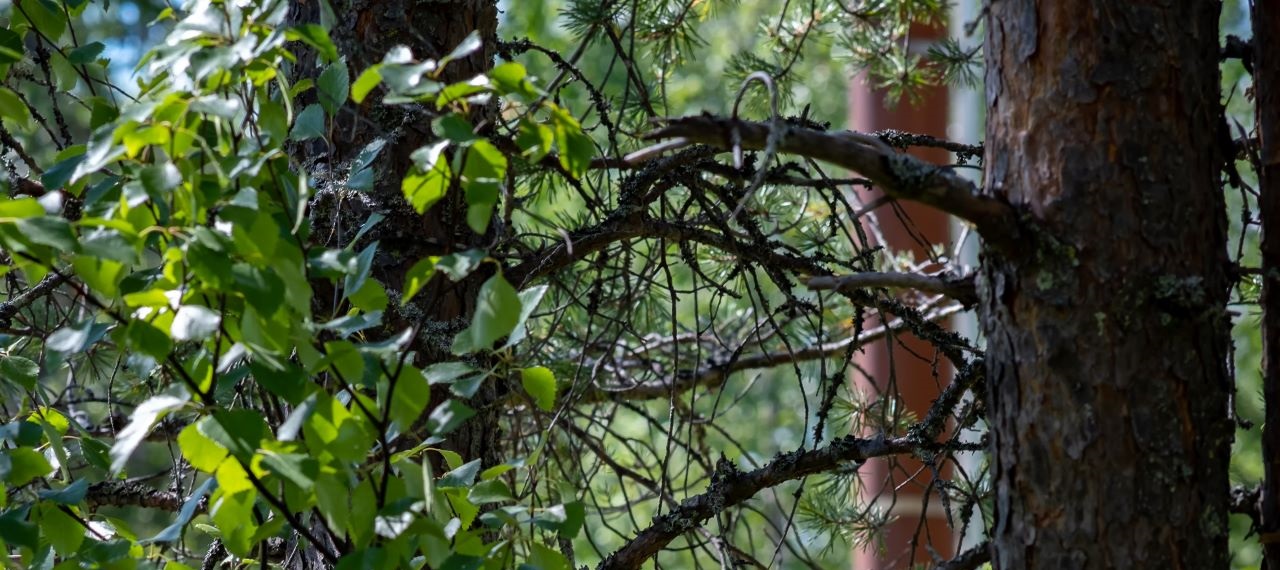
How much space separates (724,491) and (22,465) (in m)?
0.75

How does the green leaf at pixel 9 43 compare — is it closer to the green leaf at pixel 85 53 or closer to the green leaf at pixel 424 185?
the green leaf at pixel 85 53

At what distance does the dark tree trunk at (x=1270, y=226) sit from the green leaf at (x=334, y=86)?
0.95 meters

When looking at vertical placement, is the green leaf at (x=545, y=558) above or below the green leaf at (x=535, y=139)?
below

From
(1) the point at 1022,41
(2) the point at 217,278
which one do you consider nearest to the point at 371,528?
(2) the point at 217,278

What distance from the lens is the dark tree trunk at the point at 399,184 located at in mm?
1582

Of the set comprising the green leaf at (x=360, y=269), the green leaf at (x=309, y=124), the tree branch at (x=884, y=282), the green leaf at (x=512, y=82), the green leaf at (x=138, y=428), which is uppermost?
the green leaf at (x=309, y=124)

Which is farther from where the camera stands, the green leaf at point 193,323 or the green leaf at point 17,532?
the green leaf at point 17,532

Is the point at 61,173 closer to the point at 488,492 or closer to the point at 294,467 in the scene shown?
the point at 294,467

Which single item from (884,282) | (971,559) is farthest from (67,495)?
(971,559)

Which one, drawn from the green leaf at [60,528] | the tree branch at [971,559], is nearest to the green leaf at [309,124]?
the green leaf at [60,528]

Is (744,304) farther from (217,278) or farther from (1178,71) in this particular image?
(217,278)

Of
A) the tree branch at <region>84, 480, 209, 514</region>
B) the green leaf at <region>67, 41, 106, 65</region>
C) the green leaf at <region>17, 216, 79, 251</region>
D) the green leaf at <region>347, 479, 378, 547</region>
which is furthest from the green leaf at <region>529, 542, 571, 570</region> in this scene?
the tree branch at <region>84, 480, 209, 514</region>

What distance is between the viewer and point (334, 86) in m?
1.14

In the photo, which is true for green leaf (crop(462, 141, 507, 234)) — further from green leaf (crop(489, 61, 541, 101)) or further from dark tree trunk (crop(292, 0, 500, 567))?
dark tree trunk (crop(292, 0, 500, 567))
